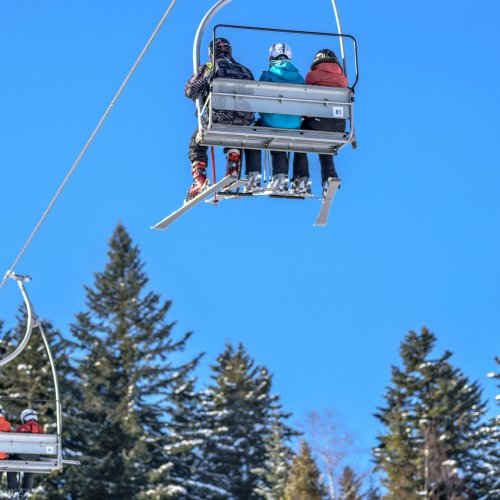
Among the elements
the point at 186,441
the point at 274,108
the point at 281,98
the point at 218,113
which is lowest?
the point at 218,113

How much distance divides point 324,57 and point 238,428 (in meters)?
39.5

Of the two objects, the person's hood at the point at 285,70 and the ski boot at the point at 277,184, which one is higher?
the person's hood at the point at 285,70

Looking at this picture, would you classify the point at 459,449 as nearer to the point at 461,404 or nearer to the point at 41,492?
the point at 461,404

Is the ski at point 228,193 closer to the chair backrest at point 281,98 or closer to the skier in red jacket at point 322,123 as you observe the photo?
the skier in red jacket at point 322,123

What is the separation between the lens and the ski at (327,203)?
14227 mm

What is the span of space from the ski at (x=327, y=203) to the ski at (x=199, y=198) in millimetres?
1217

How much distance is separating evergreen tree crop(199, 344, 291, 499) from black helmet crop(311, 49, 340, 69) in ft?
118

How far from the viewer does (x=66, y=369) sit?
47.4 m

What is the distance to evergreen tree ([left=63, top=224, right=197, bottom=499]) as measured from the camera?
4353cm

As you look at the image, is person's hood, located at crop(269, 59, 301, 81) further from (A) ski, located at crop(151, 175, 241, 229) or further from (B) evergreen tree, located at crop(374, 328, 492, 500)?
(B) evergreen tree, located at crop(374, 328, 492, 500)

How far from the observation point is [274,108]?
13094mm

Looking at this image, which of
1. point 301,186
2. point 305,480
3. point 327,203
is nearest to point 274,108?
point 301,186

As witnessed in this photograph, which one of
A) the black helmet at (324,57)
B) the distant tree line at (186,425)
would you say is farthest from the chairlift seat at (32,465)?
the distant tree line at (186,425)

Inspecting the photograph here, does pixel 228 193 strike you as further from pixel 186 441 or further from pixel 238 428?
pixel 238 428
